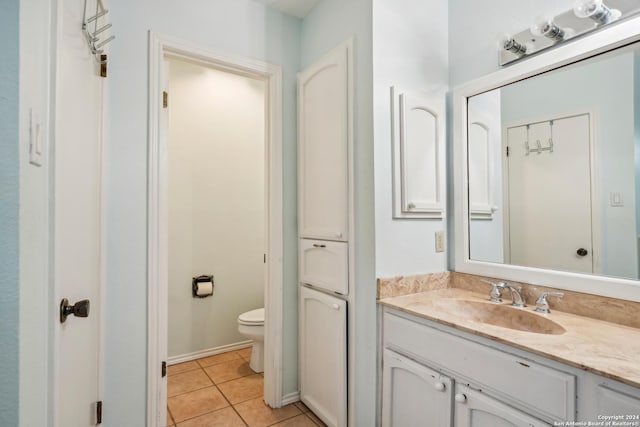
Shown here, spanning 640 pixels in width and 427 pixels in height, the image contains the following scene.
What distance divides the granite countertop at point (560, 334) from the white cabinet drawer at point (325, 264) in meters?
0.28

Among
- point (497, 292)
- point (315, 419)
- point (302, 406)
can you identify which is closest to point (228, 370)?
point (302, 406)

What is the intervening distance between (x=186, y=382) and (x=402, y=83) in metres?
2.47

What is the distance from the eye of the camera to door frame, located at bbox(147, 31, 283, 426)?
1635mm

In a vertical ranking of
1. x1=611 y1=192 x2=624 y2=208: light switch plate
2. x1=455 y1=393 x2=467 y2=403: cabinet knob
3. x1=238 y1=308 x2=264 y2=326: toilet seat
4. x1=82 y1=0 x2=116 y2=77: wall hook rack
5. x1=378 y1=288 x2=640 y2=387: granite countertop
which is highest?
x1=82 y1=0 x2=116 y2=77: wall hook rack

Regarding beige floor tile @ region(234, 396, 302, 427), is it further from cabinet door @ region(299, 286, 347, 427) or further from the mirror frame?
the mirror frame

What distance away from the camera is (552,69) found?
1424 millimetres

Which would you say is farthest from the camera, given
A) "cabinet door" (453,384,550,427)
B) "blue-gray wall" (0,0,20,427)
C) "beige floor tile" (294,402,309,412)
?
"beige floor tile" (294,402,309,412)

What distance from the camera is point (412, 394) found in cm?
138

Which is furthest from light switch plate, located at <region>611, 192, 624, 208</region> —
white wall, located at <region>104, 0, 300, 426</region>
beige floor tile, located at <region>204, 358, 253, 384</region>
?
beige floor tile, located at <region>204, 358, 253, 384</region>

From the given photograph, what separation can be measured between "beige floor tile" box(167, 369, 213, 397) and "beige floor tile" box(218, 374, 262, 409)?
0.15m

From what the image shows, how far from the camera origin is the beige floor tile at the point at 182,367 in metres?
2.49

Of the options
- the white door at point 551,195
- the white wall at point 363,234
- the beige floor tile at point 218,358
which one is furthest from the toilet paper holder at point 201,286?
the white door at point 551,195

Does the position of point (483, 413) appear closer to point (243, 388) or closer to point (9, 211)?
point (9, 211)

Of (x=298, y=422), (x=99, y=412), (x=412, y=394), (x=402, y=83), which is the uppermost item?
(x=402, y=83)
